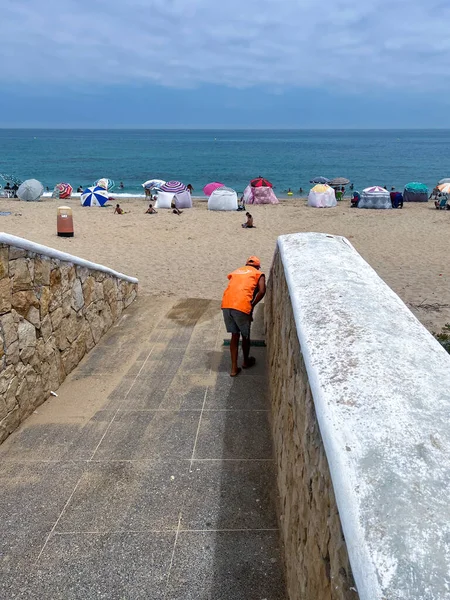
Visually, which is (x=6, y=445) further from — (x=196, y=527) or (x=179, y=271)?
(x=179, y=271)

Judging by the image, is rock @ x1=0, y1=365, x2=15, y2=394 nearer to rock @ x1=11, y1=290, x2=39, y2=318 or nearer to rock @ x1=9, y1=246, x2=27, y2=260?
rock @ x1=11, y1=290, x2=39, y2=318

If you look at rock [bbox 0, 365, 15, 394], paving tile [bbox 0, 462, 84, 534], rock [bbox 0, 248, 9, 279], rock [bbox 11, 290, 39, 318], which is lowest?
paving tile [bbox 0, 462, 84, 534]

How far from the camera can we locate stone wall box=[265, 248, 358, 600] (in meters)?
1.63

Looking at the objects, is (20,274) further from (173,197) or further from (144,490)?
(173,197)

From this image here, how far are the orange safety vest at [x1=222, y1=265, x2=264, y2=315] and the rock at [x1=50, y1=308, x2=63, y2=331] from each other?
1.74 m

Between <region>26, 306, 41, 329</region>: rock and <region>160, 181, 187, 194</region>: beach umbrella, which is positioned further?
<region>160, 181, 187, 194</region>: beach umbrella


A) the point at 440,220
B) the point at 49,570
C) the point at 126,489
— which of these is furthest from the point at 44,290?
the point at 440,220

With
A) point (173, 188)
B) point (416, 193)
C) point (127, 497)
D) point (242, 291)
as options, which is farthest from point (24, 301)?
point (416, 193)

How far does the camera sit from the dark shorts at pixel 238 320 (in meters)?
→ 5.40

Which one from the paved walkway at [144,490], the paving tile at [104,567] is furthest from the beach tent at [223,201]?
the paving tile at [104,567]

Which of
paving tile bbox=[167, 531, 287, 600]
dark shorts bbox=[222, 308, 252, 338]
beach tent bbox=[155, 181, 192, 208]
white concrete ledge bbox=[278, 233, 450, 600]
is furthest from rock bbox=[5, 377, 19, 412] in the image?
beach tent bbox=[155, 181, 192, 208]

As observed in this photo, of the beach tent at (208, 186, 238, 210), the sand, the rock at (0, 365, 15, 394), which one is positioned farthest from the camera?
the beach tent at (208, 186, 238, 210)

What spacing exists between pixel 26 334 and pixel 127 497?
1904 mm

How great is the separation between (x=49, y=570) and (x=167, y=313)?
515cm
